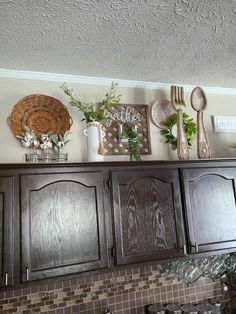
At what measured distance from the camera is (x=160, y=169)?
1.66 metres

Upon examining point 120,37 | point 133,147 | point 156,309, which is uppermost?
point 120,37

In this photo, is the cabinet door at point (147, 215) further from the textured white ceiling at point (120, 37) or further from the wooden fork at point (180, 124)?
the textured white ceiling at point (120, 37)

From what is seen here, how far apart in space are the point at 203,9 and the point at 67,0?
2.19ft

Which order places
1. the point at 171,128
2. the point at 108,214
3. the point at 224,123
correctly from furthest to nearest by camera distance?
the point at 224,123 < the point at 171,128 < the point at 108,214

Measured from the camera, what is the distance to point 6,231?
128 cm

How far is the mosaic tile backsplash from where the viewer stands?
1553 mm

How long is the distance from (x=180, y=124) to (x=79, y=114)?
75 cm

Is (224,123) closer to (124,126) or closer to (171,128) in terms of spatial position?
(171,128)

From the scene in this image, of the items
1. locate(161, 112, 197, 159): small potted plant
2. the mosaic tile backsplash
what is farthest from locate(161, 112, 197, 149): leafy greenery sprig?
the mosaic tile backsplash

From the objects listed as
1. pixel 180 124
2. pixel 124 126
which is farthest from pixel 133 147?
pixel 180 124

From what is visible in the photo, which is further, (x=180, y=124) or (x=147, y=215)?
(x=180, y=124)

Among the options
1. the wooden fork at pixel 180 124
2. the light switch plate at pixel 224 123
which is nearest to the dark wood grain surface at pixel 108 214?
the wooden fork at pixel 180 124

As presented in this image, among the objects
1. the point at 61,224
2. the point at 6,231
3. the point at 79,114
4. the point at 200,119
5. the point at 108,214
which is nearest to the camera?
the point at 6,231

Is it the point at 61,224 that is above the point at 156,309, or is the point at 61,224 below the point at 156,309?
above
